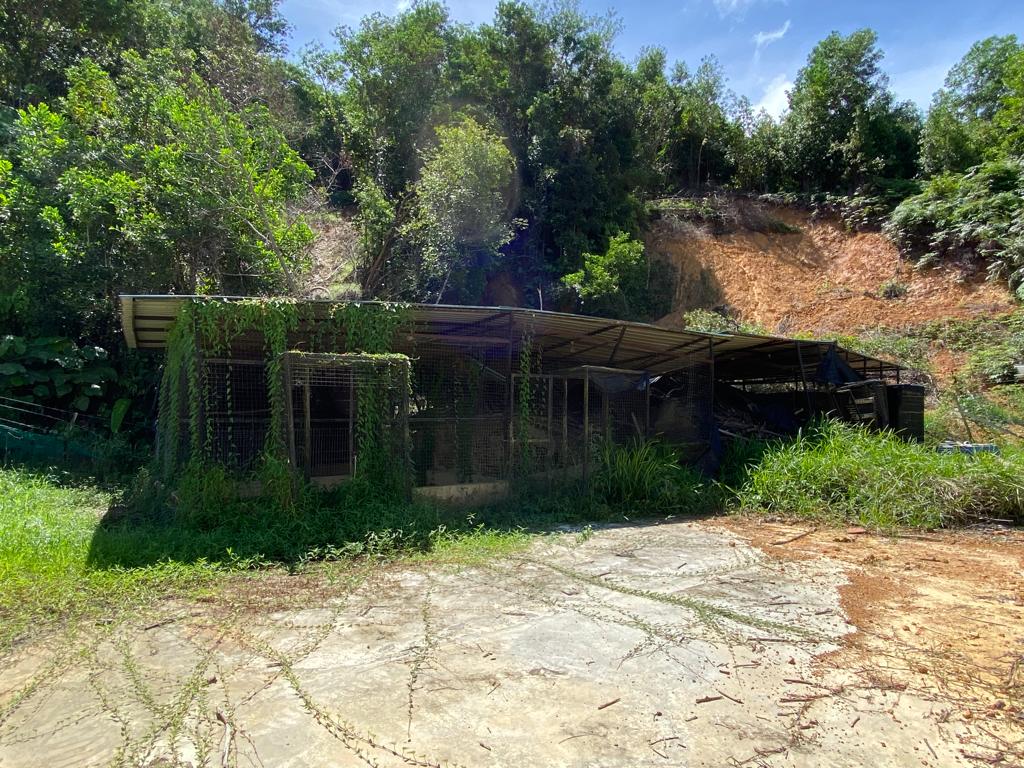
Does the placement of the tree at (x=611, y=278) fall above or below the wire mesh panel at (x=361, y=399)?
above

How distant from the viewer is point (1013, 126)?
17.6 m

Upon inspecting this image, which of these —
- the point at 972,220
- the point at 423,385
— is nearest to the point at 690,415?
the point at 423,385

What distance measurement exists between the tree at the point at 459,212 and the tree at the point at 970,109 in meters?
15.7

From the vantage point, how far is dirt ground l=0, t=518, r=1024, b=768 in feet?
8.74

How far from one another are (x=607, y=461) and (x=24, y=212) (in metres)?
11.9

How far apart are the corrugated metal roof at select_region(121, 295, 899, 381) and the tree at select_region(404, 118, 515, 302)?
5.94 meters

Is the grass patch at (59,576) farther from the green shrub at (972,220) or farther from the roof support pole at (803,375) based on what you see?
the green shrub at (972,220)

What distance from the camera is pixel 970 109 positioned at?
82.3 feet

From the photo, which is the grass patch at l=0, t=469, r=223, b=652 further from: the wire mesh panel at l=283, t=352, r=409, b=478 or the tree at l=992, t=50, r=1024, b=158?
the tree at l=992, t=50, r=1024, b=158

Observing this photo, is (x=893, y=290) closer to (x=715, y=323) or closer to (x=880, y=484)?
(x=715, y=323)

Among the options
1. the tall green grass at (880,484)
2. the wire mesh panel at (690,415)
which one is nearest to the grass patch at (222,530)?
the tall green grass at (880,484)

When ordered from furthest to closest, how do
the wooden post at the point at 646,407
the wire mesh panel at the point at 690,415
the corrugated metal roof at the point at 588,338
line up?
the wire mesh panel at the point at 690,415
the wooden post at the point at 646,407
the corrugated metal roof at the point at 588,338

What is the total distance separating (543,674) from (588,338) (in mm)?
6693

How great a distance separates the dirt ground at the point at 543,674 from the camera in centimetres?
266
